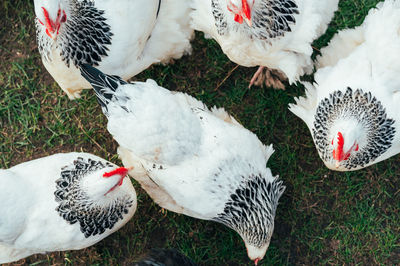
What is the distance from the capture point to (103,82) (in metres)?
2.07

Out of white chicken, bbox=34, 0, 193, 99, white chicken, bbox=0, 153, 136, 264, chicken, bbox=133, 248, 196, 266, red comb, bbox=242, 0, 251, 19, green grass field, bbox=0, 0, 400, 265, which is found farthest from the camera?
green grass field, bbox=0, 0, 400, 265

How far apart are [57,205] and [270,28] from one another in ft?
4.56

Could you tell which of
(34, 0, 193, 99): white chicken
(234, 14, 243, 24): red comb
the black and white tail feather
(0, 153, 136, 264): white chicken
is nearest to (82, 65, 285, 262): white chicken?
the black and white tail feather

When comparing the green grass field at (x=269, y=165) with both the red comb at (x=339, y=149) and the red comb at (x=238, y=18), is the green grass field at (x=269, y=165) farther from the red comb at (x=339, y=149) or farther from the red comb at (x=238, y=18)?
the red comb at (x=238, y=18)

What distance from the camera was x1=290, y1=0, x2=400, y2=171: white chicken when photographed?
2113mm

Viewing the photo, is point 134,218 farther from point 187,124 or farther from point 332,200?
point 332,200

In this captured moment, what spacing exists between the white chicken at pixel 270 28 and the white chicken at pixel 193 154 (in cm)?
40

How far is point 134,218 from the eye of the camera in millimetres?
2760

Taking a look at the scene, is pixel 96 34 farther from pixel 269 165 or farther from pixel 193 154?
pixel 269 165

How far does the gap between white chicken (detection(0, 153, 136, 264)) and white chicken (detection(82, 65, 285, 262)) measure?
0.24 meters

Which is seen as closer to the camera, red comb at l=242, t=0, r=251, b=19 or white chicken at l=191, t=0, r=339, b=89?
red comb at l=242, t=0, r=251, b=19

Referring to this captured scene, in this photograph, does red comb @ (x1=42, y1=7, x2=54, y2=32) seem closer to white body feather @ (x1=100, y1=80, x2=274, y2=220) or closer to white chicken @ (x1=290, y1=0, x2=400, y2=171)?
white body feather @ (x1=100, y1=80, x2=274, y2=220)

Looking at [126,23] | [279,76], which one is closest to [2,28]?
[126,23]

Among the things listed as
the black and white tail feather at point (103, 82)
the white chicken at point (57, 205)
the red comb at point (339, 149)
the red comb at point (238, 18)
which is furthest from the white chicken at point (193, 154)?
the red comb at point (238, 18)
